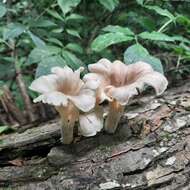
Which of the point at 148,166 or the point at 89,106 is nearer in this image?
the point at 89,106

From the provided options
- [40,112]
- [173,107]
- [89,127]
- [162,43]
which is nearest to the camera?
[89,127]

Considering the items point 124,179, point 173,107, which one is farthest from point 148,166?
point 173,107

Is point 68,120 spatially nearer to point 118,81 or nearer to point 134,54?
point 118,81

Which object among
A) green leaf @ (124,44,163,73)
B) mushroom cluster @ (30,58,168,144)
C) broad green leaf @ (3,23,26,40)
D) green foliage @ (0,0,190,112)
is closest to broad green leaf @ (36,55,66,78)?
green foliage @ (0,0,190,112)

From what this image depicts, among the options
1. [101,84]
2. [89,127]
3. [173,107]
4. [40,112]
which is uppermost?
[101,84]

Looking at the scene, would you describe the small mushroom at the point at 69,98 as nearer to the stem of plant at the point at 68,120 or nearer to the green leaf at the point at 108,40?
the stem of plant at the point at 68,120

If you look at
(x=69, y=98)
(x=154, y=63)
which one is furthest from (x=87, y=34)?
(x=69, y=98)

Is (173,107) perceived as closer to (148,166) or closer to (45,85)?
(148,166)
